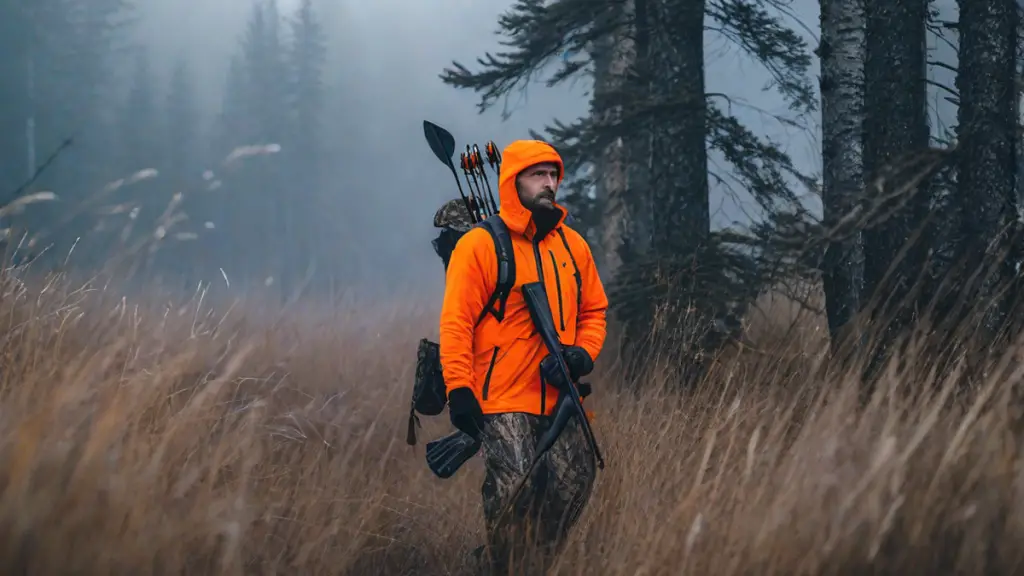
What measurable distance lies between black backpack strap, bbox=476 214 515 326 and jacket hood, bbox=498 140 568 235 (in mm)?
57

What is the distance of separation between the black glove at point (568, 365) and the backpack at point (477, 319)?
0.92 feet

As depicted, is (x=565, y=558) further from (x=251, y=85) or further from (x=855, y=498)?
(x=251, y=85)

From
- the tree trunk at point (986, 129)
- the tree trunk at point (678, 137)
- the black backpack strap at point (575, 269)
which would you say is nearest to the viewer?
the black backpack strap at point (575, 269)

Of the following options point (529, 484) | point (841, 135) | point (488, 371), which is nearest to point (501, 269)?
point (488, 371)

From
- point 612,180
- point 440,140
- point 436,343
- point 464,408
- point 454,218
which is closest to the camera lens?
point 464,408

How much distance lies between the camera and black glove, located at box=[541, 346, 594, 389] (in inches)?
158

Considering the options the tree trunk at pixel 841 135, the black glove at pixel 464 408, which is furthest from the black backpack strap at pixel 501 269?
the tree trunk at pixel 841 135

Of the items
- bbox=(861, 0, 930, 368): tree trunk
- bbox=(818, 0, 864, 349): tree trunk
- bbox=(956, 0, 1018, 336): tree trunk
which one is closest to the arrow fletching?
bbox=(861, 0, 930, 368): tree trunk

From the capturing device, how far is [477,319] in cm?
405

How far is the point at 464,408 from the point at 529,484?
46cm

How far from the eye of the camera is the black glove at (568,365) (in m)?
4.00

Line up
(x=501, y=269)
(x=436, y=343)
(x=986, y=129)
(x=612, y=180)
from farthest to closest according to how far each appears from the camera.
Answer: (x=612, y=180) < (x=986, y=129) < (x=436, y=343) < (x=501, y=269)

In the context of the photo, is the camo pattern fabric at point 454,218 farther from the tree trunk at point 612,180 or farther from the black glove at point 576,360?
the tree trunk at point 612,180

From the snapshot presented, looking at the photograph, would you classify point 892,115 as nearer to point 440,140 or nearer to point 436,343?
point 440,140
